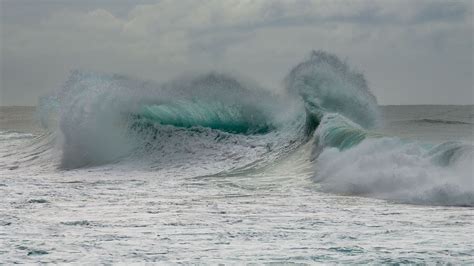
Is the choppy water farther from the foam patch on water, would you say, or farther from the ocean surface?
the foam patch on water

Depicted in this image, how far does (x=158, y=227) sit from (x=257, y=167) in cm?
825

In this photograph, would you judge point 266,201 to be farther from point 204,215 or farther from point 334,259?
point 334,259

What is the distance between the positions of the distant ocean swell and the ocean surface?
5cm

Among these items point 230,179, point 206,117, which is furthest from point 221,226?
point 206,117

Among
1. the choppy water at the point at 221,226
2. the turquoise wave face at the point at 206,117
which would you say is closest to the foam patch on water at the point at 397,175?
the choppy water at the point at 221,226

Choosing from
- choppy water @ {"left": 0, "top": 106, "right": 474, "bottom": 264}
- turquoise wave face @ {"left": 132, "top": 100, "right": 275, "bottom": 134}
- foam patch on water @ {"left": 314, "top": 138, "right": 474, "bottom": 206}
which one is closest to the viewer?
choppy water @ {"left": 0, "top": 106, "right": 474, "bottom": 264}

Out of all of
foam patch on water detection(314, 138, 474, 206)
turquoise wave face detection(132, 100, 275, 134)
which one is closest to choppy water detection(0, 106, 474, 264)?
foam patch on water detection(314, 138, 474, 206)

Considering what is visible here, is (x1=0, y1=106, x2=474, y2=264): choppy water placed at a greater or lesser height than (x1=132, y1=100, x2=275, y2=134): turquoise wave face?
lesser

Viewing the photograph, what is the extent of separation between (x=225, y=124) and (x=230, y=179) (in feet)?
25.1

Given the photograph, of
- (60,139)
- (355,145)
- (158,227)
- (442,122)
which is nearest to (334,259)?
(158,227)

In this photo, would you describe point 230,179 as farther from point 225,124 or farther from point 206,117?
point 206,117

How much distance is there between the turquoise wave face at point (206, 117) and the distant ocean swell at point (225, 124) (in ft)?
0.10

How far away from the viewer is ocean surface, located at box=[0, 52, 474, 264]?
7047 millimetres

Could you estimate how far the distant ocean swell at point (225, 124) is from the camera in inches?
552
